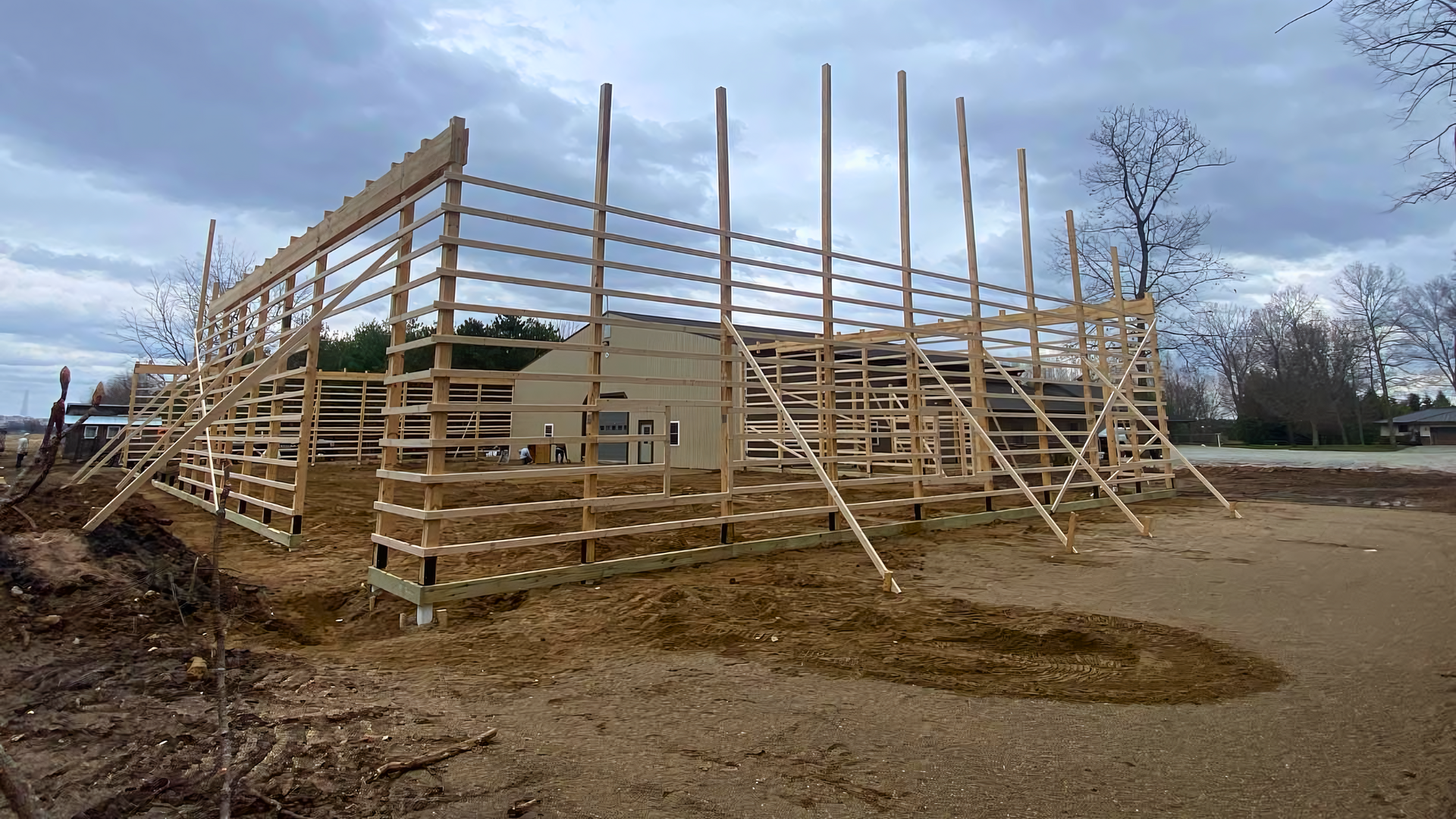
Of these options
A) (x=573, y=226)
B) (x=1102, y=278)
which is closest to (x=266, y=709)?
(x=573, y=226)

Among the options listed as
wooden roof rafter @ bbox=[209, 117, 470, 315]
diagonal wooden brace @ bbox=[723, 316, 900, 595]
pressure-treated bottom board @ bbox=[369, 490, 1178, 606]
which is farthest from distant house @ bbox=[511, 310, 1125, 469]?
wooden roof rafter @ bbox=[209, 117, 470, 315]

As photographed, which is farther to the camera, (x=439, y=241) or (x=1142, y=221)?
(x=1142, y=221)

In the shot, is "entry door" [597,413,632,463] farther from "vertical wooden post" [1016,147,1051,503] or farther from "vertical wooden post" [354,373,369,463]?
"vertical wooden post" [1016,147,1051,503]

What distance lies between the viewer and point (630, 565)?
18.6ft

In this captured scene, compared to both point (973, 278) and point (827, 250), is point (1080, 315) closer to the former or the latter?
point (973, 278)

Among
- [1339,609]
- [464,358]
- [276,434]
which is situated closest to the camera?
Result: [1339,609]

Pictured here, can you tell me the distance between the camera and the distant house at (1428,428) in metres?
38.5

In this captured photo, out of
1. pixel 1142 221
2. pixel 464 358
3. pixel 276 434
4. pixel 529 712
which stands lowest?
pixel 529 712

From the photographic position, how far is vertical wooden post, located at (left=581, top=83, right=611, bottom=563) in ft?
18.2

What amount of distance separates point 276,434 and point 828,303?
21.4ft

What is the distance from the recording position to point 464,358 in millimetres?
29438

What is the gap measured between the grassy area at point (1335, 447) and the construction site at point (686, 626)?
2837 cm

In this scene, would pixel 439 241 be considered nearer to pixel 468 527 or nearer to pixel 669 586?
pixel 669 586

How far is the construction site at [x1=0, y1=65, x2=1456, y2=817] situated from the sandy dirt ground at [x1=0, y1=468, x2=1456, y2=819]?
21mm
